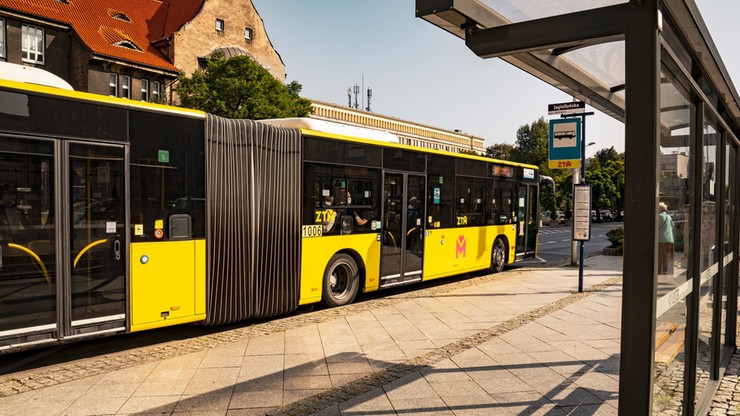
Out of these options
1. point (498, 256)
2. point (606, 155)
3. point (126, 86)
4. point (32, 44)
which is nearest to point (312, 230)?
point (498, 256)

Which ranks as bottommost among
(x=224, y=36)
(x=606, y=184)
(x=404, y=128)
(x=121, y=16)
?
(x=606, y=184)

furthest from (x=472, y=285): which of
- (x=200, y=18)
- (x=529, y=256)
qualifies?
(x=200, y=18)

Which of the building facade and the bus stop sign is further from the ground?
the building facade

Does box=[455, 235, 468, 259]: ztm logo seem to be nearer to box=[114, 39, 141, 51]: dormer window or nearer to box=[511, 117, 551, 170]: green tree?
box=[114, 39, 141, 51]: dormer window

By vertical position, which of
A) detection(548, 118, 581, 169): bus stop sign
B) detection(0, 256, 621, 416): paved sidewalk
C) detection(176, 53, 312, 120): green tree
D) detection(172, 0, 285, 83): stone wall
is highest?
detection(172, 0, 285, 83): stone wall

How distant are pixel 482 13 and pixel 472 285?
9.34 meters

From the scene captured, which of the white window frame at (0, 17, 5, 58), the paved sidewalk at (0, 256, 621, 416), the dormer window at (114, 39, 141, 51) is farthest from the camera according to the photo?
the dormer window at (114, 39, 141, 51)

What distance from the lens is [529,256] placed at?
51.0 ft

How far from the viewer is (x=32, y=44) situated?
102 ft

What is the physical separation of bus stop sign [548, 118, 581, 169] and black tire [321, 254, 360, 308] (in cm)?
533

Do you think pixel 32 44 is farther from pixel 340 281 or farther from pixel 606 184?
pixel 606 184

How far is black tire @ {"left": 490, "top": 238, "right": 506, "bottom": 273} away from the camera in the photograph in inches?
545

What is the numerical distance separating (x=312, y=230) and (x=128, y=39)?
34.8 metres

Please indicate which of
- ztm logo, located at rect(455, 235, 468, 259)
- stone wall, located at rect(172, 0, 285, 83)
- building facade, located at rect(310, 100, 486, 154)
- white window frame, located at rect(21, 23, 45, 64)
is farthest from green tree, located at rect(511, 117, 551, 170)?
ztm logo, located at rect(455, 235, 468, 259)
